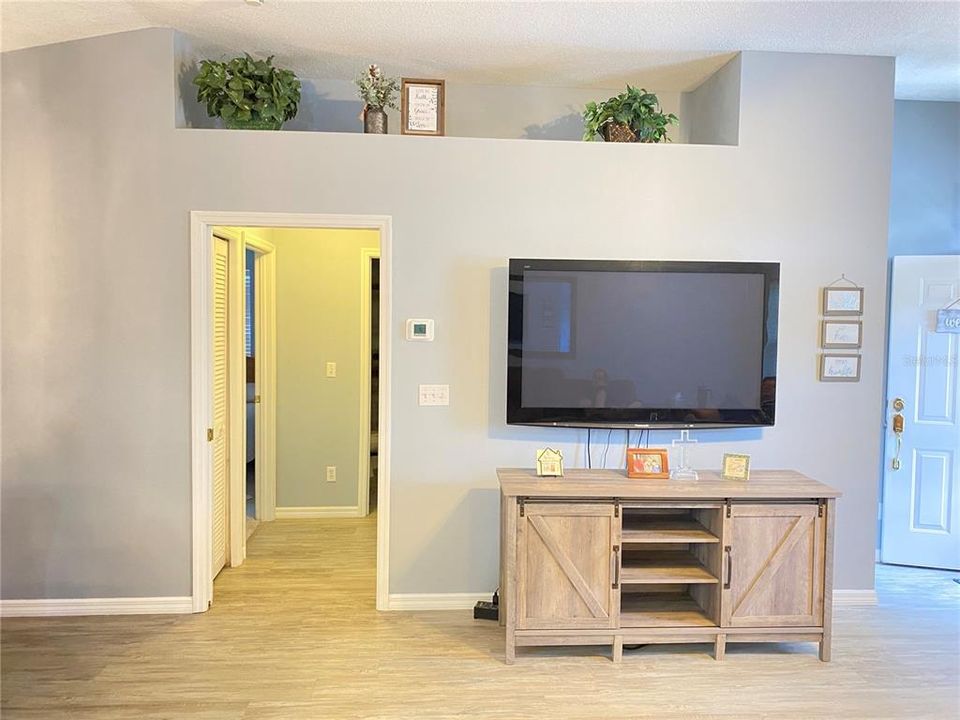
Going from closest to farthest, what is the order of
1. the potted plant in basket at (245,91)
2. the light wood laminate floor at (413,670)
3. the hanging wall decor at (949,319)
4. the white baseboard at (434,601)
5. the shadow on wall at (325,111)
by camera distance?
the light wood laminate floor at (413,670), the potted plant in basket at (245,91), the white baseboard at (434,601), the shadow on wall at (325,111), the hanging wall decor at (949,319)

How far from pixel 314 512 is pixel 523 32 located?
3.67m

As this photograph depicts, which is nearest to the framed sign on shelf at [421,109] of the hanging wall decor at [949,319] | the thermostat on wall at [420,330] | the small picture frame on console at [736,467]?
the thermostat on wall at [420,330]

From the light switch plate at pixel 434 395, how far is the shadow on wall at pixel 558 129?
1.64 m

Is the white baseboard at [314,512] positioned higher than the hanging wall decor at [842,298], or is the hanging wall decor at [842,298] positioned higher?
the hanging wall decor at [842,298]

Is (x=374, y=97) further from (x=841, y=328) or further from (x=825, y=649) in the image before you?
(x=825, y=649)

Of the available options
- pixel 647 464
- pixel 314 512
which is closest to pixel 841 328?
pixel 647 464

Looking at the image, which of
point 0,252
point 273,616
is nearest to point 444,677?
point 273,616

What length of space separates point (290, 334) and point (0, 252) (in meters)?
1.96

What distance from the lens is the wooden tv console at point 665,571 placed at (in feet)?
9.46

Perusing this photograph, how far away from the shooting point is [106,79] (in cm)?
322

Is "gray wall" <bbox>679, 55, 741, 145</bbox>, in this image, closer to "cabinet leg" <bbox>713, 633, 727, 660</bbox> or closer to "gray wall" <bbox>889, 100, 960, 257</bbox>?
"gray wall" <bbox>889, 100, 960, 257</bbox>

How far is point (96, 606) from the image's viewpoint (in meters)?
3.31

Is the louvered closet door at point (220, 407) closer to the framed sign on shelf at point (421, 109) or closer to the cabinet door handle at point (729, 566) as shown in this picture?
the framed sign on shelf at point (421, 109)

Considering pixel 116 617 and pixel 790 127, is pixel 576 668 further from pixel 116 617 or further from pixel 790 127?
pixel 790 127
